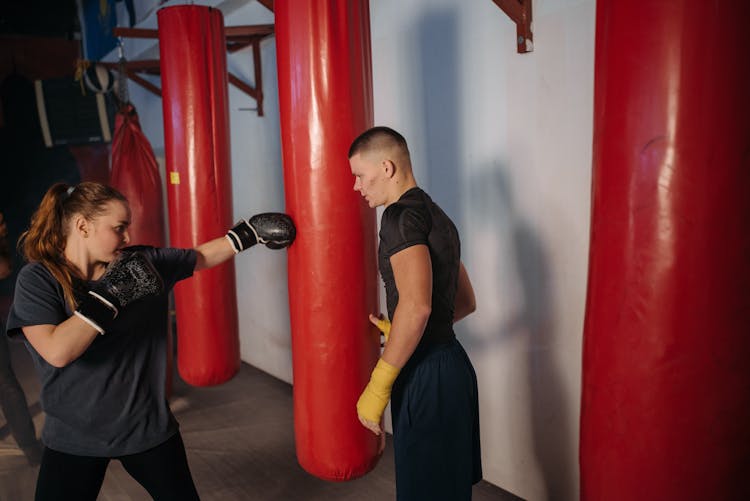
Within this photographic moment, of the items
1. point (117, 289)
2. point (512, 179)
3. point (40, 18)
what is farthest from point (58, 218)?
point (40, 18)

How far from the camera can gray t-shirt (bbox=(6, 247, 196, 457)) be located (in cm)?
133

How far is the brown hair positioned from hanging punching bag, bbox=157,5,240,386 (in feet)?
2.71

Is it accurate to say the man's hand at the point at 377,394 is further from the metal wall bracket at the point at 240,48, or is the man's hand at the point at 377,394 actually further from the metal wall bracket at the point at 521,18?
the metal wall bracket at the point at 240,48

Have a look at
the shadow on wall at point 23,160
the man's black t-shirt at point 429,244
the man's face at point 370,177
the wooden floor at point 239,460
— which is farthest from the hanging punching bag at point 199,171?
the shadow on wall at point 23,160

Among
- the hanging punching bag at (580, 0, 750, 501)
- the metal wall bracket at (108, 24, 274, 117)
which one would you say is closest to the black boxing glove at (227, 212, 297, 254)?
the hanging punching bag at (580, 0, 750, 501)

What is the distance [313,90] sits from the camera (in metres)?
1.51

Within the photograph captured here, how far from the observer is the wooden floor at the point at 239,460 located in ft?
7.77

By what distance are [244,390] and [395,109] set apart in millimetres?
2137

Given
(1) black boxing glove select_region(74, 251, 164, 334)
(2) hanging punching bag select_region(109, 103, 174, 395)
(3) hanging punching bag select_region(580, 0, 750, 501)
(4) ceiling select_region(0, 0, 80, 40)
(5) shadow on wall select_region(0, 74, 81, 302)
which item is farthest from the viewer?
(4) ceiling select_region(0, 0, 80, 40)

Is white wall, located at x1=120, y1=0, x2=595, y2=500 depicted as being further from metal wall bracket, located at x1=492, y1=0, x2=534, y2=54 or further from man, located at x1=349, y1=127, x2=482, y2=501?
man, located at x1=349, y1=127, x2=482, y2=501

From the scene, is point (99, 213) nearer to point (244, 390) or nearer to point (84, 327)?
point (84, 327)

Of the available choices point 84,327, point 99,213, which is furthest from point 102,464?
point 99,213

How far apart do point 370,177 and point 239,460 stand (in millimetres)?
1860

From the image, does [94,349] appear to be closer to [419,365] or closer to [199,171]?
[419,365]
